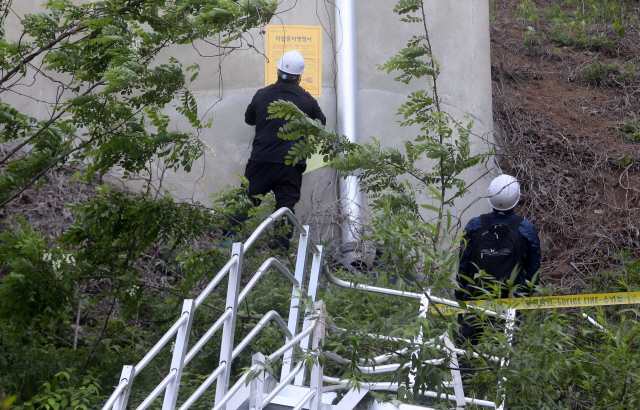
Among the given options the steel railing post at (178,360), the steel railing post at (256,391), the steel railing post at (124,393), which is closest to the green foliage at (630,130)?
the steel railing post at (256,391)

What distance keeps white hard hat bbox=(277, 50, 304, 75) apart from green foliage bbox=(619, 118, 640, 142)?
5.23 metres

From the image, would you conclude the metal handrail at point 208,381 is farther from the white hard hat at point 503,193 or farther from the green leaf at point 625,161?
the green leaf at point 625,161

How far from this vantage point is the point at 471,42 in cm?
764

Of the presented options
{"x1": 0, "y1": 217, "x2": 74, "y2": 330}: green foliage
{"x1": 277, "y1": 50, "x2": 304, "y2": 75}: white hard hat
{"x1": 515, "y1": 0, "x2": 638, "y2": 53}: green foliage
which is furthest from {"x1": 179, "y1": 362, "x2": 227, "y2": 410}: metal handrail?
{"x1": 515, "y1": 0, "x2": 638, "y2": 53}: green foliage

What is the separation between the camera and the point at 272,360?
2820 mm

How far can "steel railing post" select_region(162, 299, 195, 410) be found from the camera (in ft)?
7.80

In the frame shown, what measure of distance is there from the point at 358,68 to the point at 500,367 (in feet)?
15.0

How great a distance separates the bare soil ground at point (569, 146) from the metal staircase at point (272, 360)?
12.0 ft

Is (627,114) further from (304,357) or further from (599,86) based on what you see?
(304,357)

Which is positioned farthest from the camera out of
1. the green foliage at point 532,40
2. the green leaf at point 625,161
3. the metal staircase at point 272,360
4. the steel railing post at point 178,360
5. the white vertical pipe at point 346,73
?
the green foliage at point 532,40

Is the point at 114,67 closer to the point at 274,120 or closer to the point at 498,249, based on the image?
the point at 274,120

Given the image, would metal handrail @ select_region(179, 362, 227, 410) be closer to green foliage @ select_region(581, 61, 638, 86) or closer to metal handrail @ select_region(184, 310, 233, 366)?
metal handrail @ select_region(184, 310, 233, 366)

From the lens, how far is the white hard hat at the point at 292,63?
20.7ft

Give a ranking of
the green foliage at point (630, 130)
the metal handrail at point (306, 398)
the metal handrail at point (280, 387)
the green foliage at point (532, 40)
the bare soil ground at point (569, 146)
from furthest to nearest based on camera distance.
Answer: the green foliage at point (532, 40)
the green foliage at point (630, 130)
the bare soil ground at point (569, 146)
the metal handrail at point (306, 398)
the metal handrail at point (280, 387)
